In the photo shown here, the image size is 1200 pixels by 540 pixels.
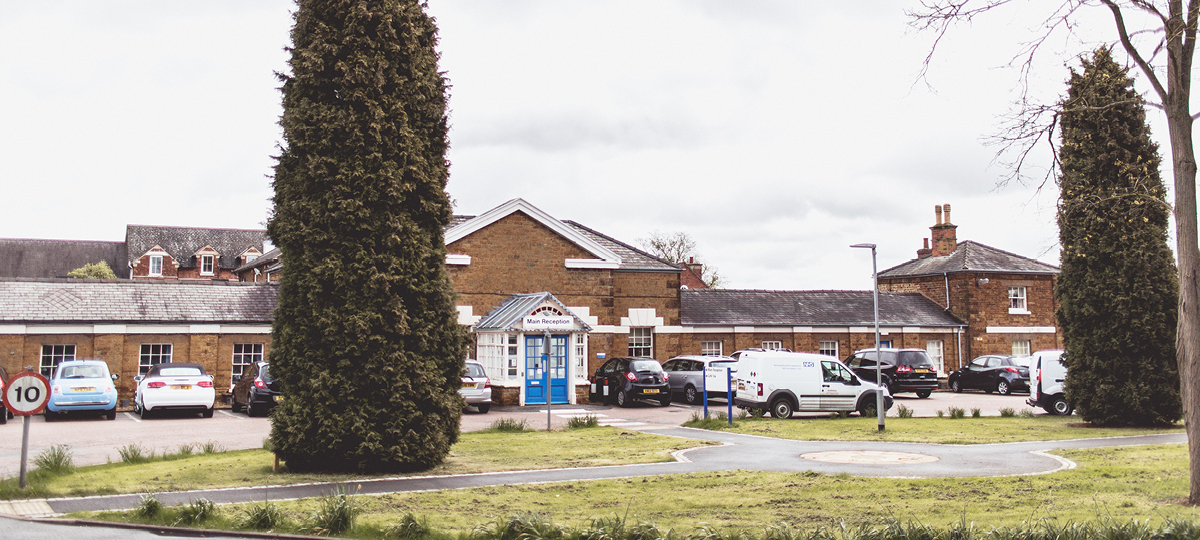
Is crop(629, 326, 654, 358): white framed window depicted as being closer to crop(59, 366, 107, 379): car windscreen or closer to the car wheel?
the car wheel

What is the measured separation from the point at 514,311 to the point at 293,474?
53.0ft

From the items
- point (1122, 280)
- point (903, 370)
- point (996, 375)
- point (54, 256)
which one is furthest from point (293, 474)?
point (54, 256)

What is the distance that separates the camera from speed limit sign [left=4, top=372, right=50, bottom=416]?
11414mm

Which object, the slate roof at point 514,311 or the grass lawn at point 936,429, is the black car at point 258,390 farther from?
the grass lawn at point 936,429

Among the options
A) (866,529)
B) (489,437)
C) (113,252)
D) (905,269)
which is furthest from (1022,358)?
(113,252)

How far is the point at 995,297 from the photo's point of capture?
136 ft

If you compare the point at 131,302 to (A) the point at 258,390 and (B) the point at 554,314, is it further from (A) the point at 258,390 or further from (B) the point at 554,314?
(B) the point at 554,314

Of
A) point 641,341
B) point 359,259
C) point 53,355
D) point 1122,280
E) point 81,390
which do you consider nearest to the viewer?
point 359,259

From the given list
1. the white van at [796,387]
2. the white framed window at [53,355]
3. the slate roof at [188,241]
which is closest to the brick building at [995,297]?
the white van at [796,387]

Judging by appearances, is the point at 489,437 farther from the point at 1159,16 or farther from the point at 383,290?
the point at 1159,16

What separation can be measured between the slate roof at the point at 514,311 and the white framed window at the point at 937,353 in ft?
62.2

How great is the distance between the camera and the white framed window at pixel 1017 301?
41.7 metres

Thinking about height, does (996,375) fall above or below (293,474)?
above

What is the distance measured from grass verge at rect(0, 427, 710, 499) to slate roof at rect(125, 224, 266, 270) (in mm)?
65553
